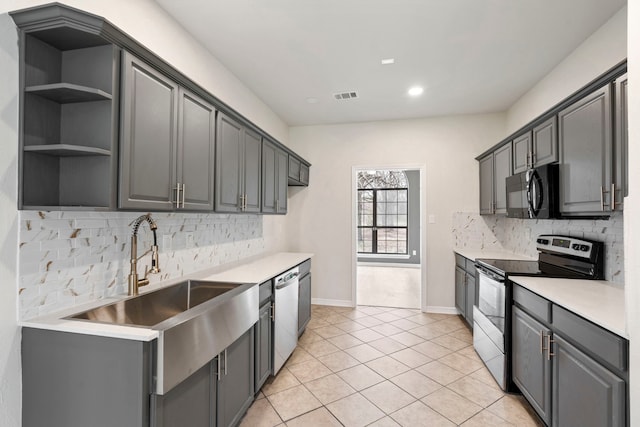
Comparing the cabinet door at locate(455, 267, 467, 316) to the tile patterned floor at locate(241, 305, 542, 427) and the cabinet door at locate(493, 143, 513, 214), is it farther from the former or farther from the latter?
the cabinet door at locate(493, 143, 513, 214)

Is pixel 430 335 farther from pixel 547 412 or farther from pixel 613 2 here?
pixel 613 2

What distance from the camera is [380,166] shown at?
15.0 feet

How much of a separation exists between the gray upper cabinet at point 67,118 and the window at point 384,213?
741 centimetres

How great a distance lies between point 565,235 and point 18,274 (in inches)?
152

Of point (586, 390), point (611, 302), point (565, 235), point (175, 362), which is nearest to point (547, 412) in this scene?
point (586, 390)

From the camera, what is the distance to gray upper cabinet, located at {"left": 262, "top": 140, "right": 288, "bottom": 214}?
Answer: 311cm

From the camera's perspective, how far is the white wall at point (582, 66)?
217 centimetres

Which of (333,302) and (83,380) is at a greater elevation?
(83,380)

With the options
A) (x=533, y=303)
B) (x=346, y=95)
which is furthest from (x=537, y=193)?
(x=346, y=95)

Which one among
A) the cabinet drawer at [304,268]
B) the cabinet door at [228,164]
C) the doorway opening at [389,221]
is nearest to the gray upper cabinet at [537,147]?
the cabinet drawer at [304,268]

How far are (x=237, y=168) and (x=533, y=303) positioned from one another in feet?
7.90

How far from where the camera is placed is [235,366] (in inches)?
73.5

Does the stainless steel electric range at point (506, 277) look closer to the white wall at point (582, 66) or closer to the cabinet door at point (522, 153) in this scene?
the cabinet door at point (522, 153)

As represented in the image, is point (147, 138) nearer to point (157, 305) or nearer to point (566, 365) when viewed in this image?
point (157, 305)
